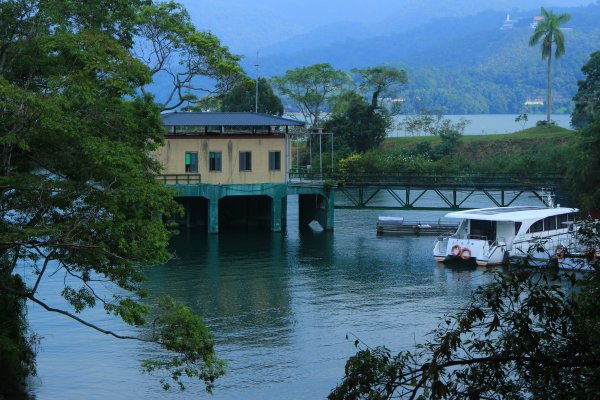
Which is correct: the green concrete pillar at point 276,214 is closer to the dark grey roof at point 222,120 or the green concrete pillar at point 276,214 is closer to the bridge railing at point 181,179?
the dark grey roof at point 222,120

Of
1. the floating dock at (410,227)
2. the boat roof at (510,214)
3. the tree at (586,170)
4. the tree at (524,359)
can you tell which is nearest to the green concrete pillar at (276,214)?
the floating dock at (410,227)

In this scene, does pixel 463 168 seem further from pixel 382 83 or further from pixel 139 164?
pixel 139 164

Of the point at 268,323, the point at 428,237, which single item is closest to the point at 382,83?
the point at 428,237

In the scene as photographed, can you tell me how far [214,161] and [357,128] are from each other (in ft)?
123

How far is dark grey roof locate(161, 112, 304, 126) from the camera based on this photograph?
5978 centimetres

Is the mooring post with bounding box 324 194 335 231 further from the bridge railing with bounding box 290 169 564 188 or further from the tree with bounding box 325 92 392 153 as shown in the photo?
the tree with bounding box 325 92 392 153

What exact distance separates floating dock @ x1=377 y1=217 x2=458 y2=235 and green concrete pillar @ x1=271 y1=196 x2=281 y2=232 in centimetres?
570

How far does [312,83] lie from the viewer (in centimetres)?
11194

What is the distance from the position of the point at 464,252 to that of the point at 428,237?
1054cm

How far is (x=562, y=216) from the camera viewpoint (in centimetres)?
5212

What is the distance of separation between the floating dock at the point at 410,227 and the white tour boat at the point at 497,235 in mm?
9353

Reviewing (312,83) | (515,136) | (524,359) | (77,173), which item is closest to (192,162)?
(77,173)

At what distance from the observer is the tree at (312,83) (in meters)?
110

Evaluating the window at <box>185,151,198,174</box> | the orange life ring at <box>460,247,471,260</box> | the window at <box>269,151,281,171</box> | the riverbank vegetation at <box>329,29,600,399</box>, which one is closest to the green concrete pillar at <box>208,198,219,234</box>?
the window at <box>185,151,198,174</box>
